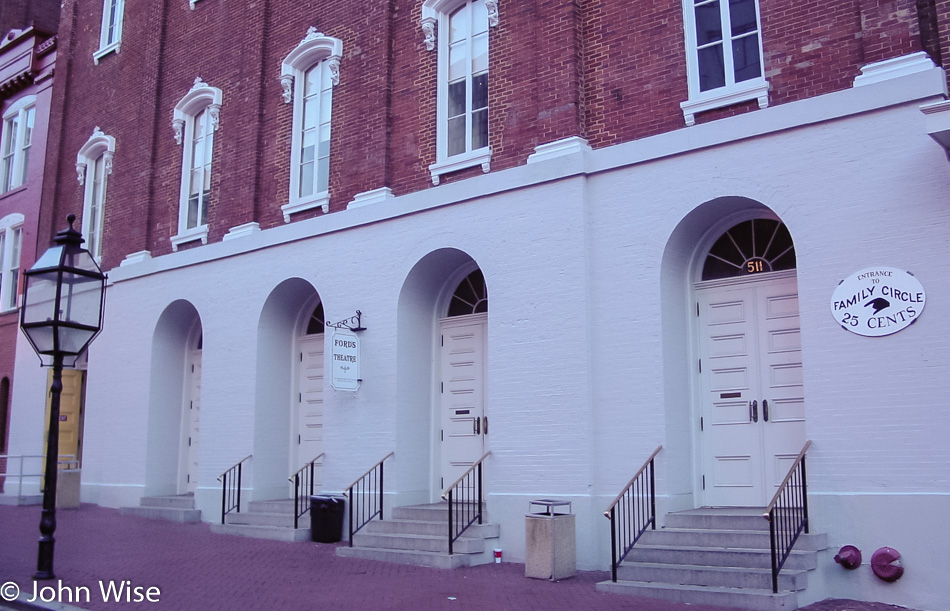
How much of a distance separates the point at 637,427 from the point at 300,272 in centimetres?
668

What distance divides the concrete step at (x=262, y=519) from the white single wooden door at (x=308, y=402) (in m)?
1.30

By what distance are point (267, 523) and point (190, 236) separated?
19.8ft

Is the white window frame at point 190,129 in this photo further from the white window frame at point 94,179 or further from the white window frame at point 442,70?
the white window frame at point 442,70

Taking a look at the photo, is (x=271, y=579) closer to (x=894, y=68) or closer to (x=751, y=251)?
(x=751, y=251)

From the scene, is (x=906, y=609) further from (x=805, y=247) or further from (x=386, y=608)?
(x=386, y=608)

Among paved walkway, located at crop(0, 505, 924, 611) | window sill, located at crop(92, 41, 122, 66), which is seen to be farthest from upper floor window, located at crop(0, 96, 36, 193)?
paved walkway, located at crop(0, 505, 924, 611)

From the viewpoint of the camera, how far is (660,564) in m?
9.20

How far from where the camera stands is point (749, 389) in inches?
409

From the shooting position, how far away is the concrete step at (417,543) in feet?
35.4

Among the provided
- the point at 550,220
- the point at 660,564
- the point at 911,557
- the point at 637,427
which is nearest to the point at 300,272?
the point at 550,220

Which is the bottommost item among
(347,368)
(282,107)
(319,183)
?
(347,368)

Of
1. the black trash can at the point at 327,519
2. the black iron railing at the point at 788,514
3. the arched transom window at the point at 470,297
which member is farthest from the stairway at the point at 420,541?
the black iron railing at the point at 788,514

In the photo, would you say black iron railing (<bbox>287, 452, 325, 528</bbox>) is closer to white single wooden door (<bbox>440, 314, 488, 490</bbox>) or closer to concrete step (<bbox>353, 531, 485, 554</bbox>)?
concrete step (<bbox>353, 531, 485, 554</bbox>)

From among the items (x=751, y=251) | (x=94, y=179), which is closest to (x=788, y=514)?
(x=751, y=251)
